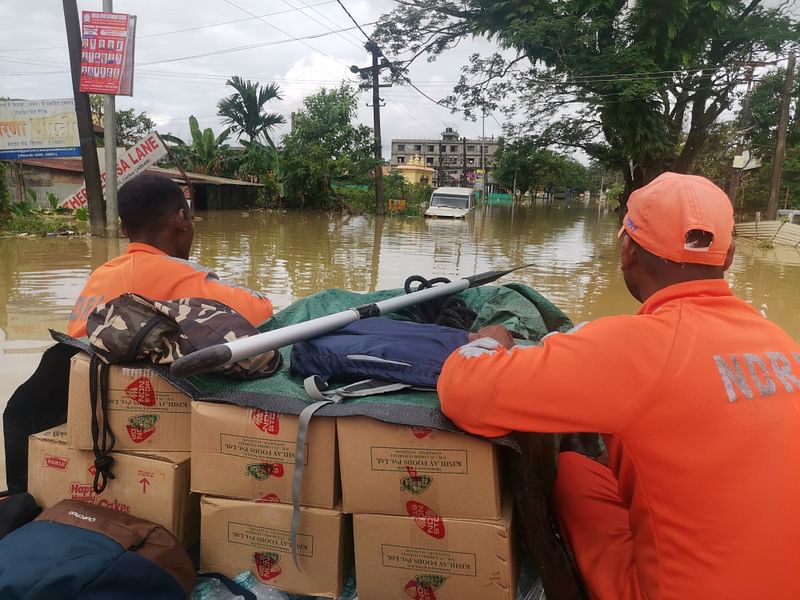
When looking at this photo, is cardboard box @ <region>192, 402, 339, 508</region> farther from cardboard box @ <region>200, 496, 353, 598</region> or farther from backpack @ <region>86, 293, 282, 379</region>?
backpack @ <region>86, 293, 282, 379</region>

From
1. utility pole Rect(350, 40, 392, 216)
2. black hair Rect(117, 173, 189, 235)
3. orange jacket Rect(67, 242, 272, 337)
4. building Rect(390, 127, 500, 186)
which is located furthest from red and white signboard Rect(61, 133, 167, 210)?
building Rect(390, 127, 500, 186)

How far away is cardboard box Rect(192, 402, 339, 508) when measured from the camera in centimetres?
161

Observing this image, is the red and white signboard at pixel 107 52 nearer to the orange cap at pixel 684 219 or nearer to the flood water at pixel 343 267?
the flood water at pixel 343 267

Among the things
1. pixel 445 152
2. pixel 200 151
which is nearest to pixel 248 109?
pixel 200 151

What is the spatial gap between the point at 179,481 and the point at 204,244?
40.6 ft

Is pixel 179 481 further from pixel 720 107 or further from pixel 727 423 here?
pixel 720 107

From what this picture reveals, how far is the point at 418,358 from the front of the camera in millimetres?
1711

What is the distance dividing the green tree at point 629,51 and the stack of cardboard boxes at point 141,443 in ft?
44.8

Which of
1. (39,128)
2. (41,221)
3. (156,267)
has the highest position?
(39,128)

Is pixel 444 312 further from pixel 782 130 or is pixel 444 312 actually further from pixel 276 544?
pixel 782 130

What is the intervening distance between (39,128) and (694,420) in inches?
664

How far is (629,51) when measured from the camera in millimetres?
13039

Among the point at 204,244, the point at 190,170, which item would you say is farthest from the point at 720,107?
the point at 190,170

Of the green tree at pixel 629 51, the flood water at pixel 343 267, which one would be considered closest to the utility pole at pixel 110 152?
the flood water at pixel 343 267
